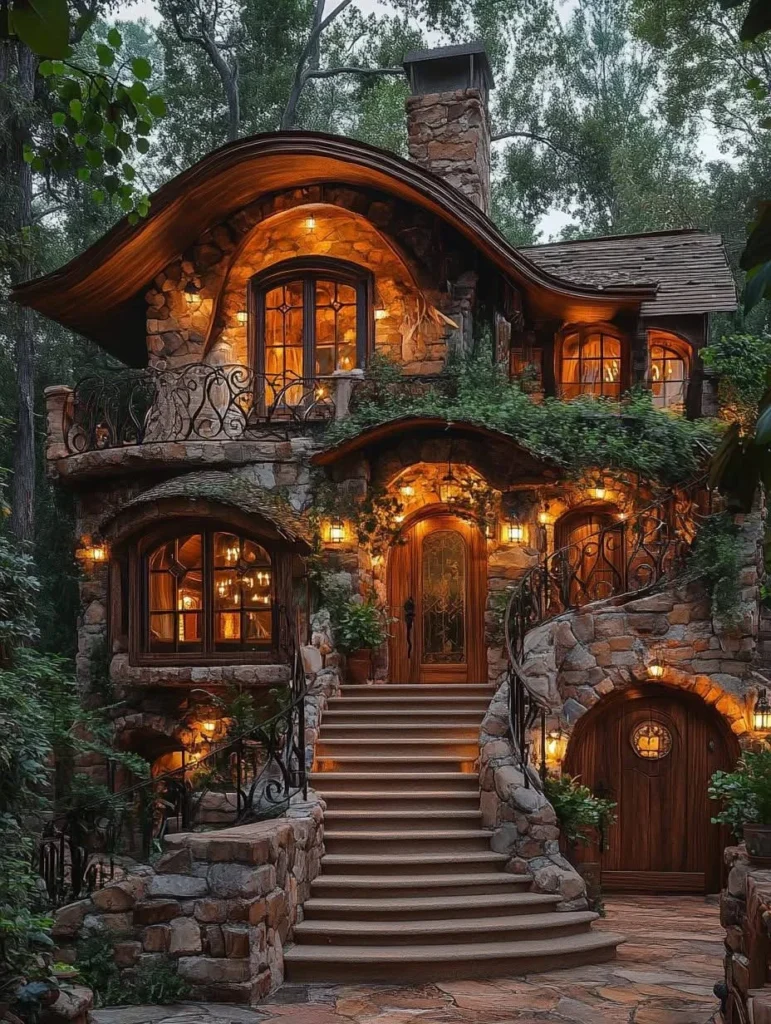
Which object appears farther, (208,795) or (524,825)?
(208,795)

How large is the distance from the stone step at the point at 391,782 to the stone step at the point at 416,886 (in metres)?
1.29

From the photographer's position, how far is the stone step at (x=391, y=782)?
37.4 ft

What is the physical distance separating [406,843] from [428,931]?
4.29ft

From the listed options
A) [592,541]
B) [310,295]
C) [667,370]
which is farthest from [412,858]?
[667,370]

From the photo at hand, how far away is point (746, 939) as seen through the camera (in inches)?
286

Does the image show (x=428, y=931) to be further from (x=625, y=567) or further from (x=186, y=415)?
(x=186, y=415)

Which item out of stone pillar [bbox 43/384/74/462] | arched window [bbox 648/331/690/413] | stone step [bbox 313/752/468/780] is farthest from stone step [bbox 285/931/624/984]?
arched window [bbox 648/331/690/413]

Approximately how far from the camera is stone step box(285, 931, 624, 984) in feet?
29.3

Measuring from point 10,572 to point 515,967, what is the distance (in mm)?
4738

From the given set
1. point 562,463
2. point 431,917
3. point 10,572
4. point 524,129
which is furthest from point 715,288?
point 524,129

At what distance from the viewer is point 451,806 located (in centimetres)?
1113

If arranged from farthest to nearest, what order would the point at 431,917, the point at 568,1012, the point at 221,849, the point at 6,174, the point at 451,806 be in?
the point at 6,174
the point at 451,806
the point at 431,917
the point at 221,849
the point at 568,1012

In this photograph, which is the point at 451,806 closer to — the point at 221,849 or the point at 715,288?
the point at 221,849

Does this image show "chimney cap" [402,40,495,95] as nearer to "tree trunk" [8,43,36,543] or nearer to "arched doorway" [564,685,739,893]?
"tree trunk" [8,43,36,543]
